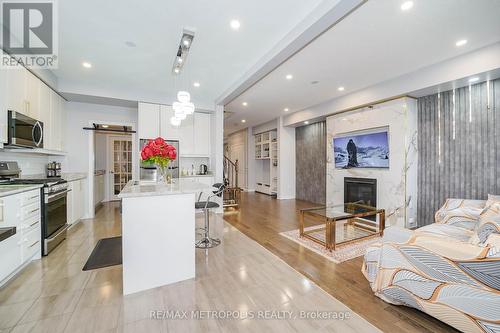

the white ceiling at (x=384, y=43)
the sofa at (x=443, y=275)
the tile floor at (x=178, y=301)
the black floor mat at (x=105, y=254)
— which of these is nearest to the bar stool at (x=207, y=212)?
the tile floor at (x=178, y=301)

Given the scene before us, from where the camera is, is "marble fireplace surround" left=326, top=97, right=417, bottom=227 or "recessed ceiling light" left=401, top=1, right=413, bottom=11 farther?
"marble fireplace surround" left=326, top=97, right=417, bottom=227

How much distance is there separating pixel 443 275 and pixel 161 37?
380 cm

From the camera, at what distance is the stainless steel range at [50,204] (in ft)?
9.20

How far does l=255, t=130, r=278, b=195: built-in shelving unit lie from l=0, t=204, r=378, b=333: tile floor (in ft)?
18.4

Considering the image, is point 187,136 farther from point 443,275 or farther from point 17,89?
point 443,275

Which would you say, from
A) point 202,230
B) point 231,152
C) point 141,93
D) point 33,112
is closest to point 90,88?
point 141,93

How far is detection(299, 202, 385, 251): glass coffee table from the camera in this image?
123 inches

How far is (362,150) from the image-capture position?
15.8 feet

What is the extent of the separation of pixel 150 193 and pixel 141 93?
3.76 meters

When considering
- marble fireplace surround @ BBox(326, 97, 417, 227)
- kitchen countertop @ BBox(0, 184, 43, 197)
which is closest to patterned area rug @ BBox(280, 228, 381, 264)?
marble fireplace surround @ BBox(326, 97, 417, 227)

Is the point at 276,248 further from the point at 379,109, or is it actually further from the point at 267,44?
the point at 379,109

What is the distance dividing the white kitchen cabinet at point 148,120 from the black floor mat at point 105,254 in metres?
2.47

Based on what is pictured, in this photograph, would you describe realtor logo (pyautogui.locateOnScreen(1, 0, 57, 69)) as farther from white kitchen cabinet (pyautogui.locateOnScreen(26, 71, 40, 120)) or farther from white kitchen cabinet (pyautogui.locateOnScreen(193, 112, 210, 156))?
white kitchen cabinet (pyautogui.locateOnScreen(193, 112, 210, 156))

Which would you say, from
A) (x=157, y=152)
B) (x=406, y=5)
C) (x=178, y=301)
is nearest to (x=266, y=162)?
(x=157, y=152)
